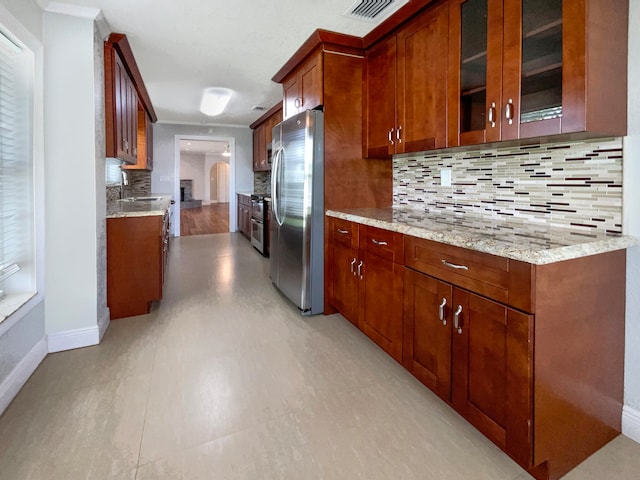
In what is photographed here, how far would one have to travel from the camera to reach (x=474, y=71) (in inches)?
73.0

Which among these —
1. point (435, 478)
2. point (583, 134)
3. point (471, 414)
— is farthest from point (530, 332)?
point (583, 134)

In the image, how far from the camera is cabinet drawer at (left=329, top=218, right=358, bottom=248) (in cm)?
253

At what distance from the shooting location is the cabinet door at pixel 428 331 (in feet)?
5.31

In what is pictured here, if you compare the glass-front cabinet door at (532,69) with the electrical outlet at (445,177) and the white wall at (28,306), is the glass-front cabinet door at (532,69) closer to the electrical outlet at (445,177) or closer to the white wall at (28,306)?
the electrical outlet at (445,177)

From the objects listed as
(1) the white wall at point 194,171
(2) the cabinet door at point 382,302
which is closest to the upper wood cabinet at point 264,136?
(2) the cabinet door at point 382,302

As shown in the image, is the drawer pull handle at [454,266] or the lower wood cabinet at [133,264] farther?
the lower wood cabinet at [133,264]

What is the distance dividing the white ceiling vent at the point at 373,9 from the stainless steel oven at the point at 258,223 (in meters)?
3.16

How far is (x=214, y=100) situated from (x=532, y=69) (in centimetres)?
462

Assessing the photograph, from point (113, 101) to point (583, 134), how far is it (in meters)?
3.16

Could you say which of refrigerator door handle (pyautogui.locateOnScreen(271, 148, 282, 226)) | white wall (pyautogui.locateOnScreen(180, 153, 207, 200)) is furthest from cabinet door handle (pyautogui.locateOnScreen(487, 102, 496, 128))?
white wall (pyautogui.locateOnScreen(180, 153, 207, 200))

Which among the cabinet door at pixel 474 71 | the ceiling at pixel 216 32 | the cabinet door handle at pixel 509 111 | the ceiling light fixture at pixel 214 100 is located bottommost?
the cabinet door handle at pixel 509 111

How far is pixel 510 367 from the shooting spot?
51.3 inches

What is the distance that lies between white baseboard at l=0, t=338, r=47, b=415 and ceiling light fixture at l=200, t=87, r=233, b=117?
3590mm

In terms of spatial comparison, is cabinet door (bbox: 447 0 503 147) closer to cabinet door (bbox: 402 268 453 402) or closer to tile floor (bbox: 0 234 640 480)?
cabinet door (bbox: 402 268 453 402)
